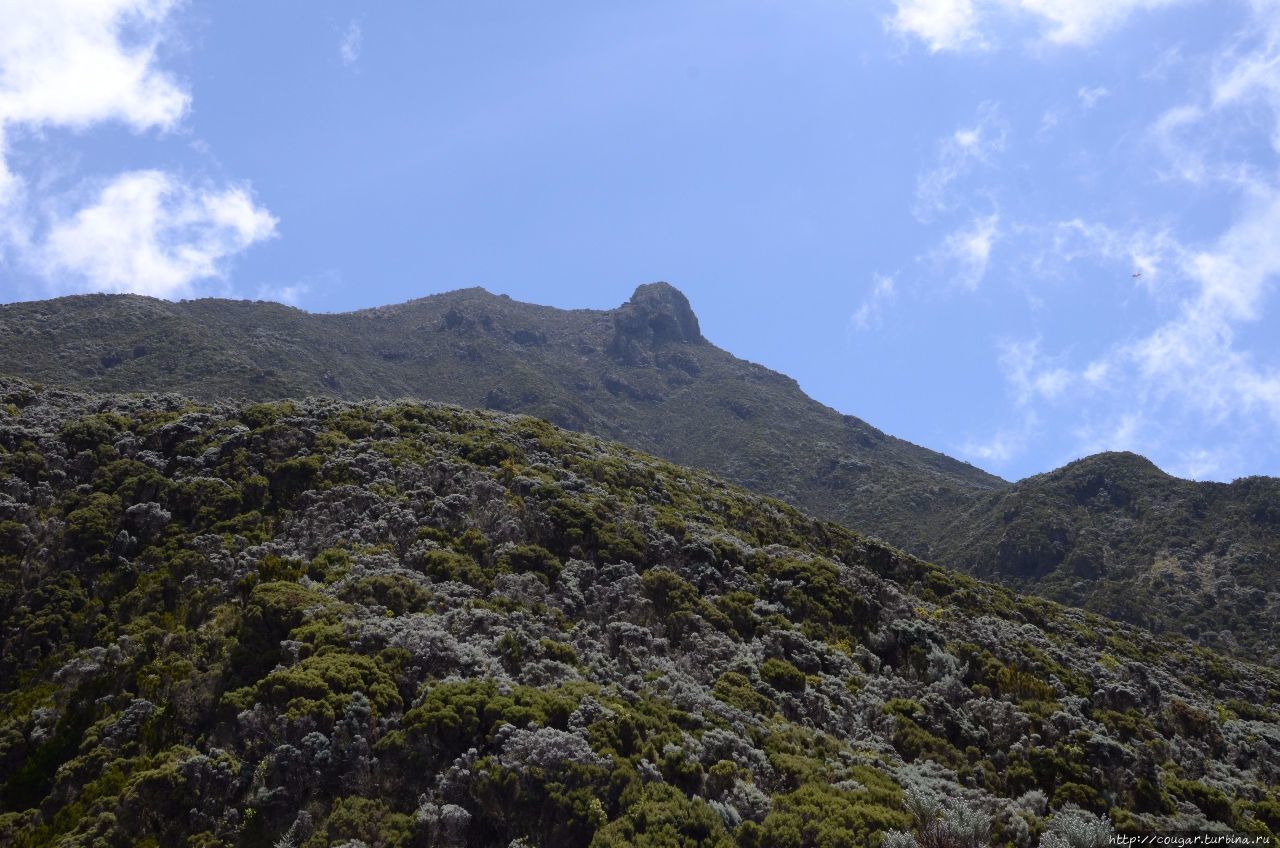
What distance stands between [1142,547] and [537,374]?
8793cm

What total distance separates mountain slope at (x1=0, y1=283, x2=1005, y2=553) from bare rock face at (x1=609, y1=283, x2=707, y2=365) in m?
0.56

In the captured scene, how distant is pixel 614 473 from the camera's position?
35188 millimetres

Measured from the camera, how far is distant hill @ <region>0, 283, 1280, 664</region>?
61.8m

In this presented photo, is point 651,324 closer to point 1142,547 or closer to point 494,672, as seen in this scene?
point 1142,547

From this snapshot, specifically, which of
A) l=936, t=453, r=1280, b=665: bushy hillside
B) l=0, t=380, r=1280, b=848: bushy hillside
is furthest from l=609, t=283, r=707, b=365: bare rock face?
l=0, t=380, r=1280, b=848: bushy hillside

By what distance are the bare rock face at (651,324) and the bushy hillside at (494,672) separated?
411ft

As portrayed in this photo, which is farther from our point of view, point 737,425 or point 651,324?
point 651,324

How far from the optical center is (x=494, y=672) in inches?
720

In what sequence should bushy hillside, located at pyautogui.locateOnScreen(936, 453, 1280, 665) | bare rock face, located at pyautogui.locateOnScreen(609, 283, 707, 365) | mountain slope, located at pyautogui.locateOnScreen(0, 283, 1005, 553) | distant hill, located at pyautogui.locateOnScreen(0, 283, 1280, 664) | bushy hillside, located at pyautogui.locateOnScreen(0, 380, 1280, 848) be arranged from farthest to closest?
1. bare rock face, located at pyautogui.locateOnScreen(609, 283, 707, 365)
2. mountain slope, located at pyautogui.locateOnScreen(0, 283, 1005, 553)
3. distant hill, located at pyautogui.locateOnScreen(0, 283, 1280, 664)
4. bushy hillside, located at pyautogui.locateOnScreen(936, 453, 1280, 665)
5. bushy hillside, located at pyautogui.locateOnScreen(0, 380, 1280, 848)

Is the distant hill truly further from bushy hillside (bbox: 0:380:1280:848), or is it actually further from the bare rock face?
bushy hillside (bbox: 0:380:1280:848)

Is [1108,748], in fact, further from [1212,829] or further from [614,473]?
[614,473]

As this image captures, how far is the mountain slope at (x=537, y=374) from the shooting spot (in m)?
81.9

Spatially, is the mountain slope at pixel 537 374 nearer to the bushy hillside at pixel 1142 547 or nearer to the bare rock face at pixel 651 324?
the bare rock face at pixel 651 324

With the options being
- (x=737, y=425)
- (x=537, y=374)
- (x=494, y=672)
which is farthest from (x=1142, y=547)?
(x=537, y=374)
